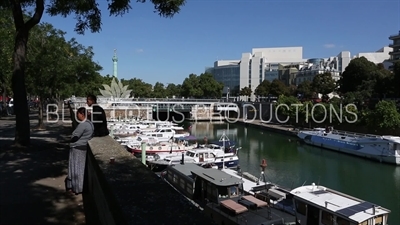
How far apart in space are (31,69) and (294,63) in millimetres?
132883

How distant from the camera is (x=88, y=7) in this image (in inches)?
480

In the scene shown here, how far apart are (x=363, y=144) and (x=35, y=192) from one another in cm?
3464

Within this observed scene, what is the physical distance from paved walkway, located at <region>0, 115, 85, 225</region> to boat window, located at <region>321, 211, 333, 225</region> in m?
9.41

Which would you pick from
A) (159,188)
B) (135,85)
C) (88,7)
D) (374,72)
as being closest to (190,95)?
(135,85)

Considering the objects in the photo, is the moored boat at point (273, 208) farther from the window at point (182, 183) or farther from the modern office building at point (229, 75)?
the modern office building at point (229, 75)

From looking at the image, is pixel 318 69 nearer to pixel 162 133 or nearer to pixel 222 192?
pixel 162 133

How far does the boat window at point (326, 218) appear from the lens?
42.9 ft

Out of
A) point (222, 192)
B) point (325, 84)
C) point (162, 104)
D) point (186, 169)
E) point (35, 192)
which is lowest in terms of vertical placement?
point (222, 192)

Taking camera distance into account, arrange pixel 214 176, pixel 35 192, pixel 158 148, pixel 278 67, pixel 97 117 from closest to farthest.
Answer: pixel 35 192 < pixel 97 117 < pixel 214 176 < pixel 158 148 < pixel 278 67

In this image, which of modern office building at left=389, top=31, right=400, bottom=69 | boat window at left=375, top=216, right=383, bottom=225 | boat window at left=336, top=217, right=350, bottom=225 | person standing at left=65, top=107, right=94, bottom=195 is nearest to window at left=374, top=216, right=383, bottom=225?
boat window at left=375, top=216, right=383, bottom=225

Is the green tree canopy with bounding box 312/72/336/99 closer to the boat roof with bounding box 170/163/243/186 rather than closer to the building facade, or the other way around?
the building facade

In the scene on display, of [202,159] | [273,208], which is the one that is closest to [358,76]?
[202,159]

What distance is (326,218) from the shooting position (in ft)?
43.4

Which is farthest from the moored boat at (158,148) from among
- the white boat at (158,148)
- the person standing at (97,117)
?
the person standing at (97,117)
